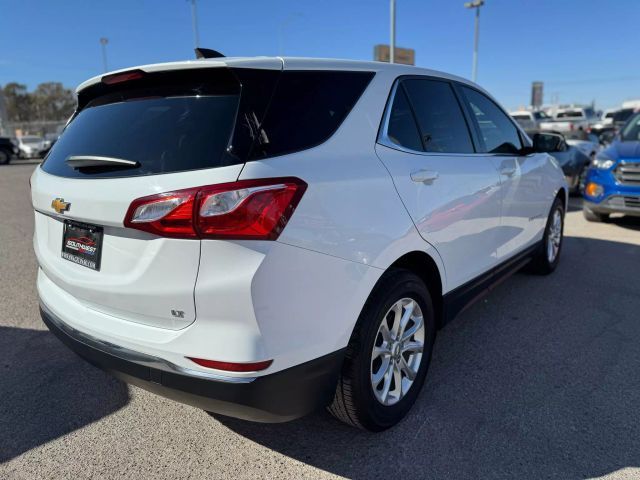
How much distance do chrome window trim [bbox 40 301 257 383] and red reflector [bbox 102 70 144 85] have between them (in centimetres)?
119

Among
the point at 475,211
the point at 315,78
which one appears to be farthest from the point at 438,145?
the point at 315,78

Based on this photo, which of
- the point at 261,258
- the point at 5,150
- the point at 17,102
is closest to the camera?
the point at 261,258

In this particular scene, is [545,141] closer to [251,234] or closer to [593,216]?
[251,234]

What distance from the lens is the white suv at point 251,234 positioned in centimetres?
177

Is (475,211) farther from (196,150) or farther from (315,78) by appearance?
(196,150)

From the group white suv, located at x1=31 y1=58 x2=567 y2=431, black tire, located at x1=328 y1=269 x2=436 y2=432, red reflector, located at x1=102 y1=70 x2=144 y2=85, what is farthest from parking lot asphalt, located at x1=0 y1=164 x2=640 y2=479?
red reflector, located at x1=102 y1=70 x2=144 y2=85

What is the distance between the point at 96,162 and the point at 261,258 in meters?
0.92

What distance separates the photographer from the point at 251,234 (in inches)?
68.6

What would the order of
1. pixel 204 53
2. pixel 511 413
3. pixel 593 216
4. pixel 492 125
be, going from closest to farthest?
pixel 204 53 < pixel 511 413 < pixel 492 125 < pixel 593 216

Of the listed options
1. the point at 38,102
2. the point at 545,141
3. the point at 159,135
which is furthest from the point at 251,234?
the point at 38,102

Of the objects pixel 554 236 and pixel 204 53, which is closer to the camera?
pixel 204 53

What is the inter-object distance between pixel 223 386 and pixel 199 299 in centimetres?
35

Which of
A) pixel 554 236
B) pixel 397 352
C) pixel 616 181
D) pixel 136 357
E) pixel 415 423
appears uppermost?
pixel 136 357

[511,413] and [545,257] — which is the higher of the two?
[545,257]
